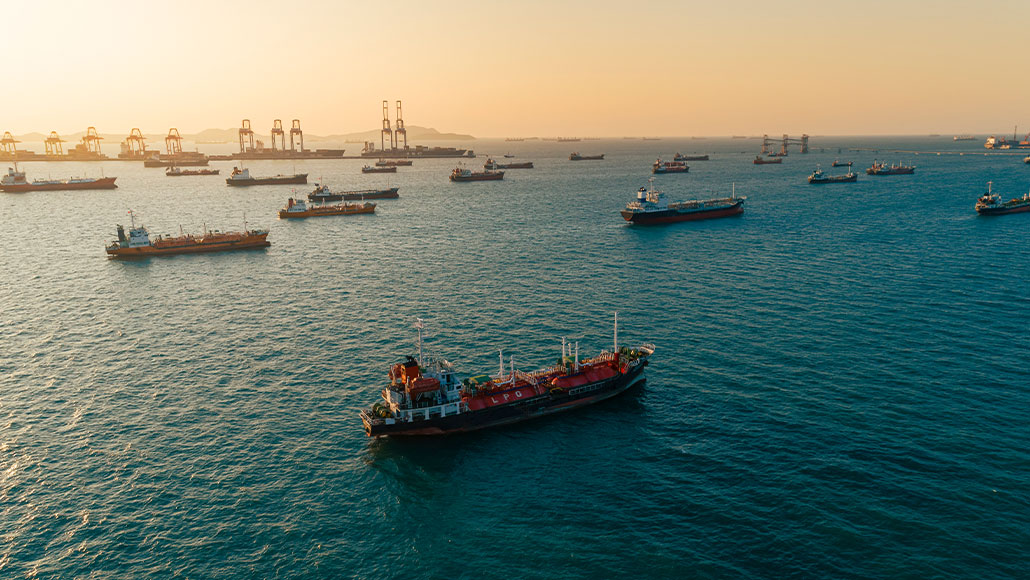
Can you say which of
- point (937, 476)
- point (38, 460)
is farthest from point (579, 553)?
point (38, 460)

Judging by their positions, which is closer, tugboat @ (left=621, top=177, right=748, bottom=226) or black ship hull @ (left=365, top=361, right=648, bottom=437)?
black ship hull @ (left=365, top=361, right=648, bottom=437)

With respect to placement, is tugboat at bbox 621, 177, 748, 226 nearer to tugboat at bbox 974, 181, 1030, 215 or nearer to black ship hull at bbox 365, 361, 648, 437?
tugboat at bbox 974, 181, 1030, 215

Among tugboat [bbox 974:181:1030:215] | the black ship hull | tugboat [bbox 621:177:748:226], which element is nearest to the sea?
the black ship hull

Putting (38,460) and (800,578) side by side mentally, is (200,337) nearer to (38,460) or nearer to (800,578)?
(38,460)

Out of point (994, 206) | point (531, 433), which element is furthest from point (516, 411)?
point (994, 206)

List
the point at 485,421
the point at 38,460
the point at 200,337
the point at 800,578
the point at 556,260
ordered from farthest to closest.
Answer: the point at 556,260 < the point at 200,337 < the point at 485,421 < the point at 38,460 < the point at 800,578

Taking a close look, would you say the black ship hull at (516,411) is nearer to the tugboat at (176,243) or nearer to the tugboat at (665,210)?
Answer: the tugboat at (176,243)

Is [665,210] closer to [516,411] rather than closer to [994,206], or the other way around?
[994,206]
